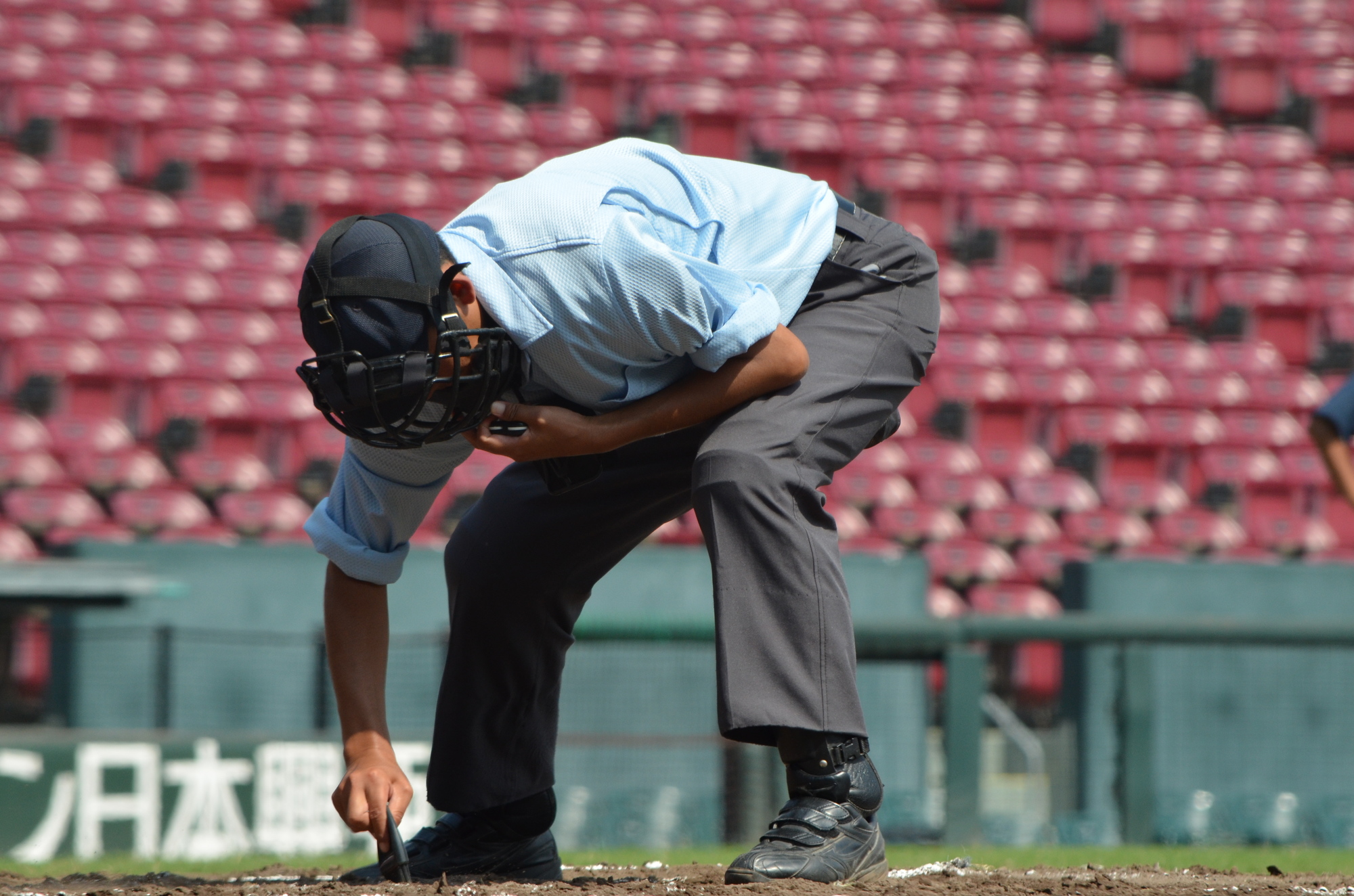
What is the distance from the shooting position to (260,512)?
7691 millimetres

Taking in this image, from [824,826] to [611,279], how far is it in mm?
929

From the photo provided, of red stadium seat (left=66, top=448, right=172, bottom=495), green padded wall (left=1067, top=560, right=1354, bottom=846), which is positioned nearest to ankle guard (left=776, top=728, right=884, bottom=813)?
green padded wall (left=1067, top=560, right=1354, bottom=846)

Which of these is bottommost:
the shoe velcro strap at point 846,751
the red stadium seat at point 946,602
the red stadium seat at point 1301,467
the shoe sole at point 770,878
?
the red stadium seat at point 946,602

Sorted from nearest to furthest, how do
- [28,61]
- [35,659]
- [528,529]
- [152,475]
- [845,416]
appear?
[845,416], [528,529], [35,659], [152,475], [28,61]

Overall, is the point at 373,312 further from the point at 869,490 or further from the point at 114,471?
the point at 869,490

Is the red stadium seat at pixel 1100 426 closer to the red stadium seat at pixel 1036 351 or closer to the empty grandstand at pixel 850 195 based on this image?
the empty grandstand at pixel 850 195

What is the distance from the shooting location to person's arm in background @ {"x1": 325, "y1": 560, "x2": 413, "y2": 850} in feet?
7.67

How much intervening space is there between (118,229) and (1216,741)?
7.21 m

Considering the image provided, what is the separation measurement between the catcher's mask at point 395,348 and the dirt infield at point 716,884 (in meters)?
0.74

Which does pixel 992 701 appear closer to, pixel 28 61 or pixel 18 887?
pixel 18 887

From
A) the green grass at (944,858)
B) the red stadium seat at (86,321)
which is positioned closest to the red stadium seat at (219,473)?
the red stadium seat at (86,321)

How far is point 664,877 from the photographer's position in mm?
2752

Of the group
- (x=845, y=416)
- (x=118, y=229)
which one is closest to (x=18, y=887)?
(x=845, y=416)

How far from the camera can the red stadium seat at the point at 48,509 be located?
7.41 meters
